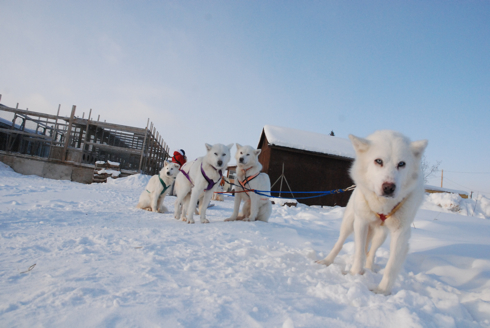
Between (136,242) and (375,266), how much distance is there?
292 centimetres

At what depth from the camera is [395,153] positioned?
2.04m

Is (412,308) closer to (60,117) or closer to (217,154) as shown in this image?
(217,154)

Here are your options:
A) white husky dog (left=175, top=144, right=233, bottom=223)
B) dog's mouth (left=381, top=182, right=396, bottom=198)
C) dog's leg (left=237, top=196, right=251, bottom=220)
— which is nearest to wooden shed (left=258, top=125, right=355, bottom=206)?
dog's leg (left=237, top=196, right=251, bottom=220)

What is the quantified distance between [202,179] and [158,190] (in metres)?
1.98

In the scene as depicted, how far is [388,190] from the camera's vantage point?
1.94 m

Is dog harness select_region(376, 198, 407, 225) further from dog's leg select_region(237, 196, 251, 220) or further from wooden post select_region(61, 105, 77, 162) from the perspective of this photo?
wooden post select_region(61, 105, 77, 162)

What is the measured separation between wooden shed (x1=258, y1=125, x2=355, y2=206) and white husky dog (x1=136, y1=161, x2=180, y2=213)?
26.7 ft

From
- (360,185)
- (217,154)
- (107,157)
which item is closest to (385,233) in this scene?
(360,185)

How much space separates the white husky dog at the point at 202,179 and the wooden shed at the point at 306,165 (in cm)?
876

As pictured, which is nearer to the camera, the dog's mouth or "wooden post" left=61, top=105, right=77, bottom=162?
the dog's mouth

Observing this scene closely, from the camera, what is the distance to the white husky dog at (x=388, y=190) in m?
2.03

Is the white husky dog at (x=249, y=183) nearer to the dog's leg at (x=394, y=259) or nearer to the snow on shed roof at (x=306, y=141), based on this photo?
the dog's leg at (x=394, y=259)

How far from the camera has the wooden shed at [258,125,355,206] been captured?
46.3 feet

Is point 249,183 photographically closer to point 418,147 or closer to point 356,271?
point 356,271
